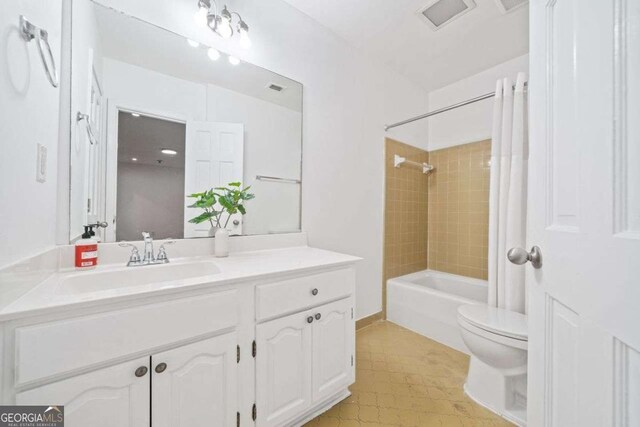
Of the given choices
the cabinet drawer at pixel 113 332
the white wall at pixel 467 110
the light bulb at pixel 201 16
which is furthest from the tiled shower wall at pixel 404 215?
the cabinet drawer at pixel 113 332

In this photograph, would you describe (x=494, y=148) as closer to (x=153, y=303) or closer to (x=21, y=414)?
(x=153, y=303)

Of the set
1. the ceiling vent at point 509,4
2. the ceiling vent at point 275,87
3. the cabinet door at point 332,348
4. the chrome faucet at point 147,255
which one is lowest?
the cabinet door at point 332,348

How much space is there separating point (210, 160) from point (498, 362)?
6.07 ft

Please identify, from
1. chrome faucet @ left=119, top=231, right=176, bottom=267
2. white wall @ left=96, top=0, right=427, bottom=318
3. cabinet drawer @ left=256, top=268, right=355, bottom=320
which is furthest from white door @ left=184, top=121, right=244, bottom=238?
cabinet drawer @ left=256, top=268, right=355, bottom=320

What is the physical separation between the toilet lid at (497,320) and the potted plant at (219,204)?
141 centimetres

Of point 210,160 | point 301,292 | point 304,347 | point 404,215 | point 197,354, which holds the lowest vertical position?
point 304,347

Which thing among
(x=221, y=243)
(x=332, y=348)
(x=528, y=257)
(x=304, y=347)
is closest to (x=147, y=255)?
(x=221, y=243)

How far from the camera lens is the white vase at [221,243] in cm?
130

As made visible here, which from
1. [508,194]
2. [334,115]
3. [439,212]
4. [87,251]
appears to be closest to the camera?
[87,251]

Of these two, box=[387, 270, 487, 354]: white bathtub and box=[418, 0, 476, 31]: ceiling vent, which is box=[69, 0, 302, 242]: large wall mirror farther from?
box=[387, 270, 487, 354]: white bathtub

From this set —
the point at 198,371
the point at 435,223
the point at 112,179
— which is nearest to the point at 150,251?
the point at 112,179

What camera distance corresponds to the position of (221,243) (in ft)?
4.29

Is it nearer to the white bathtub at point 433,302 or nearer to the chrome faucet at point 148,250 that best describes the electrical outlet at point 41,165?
the chrome faucet at point 148,250

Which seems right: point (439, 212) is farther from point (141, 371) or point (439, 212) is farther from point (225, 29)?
point (141, 371)
